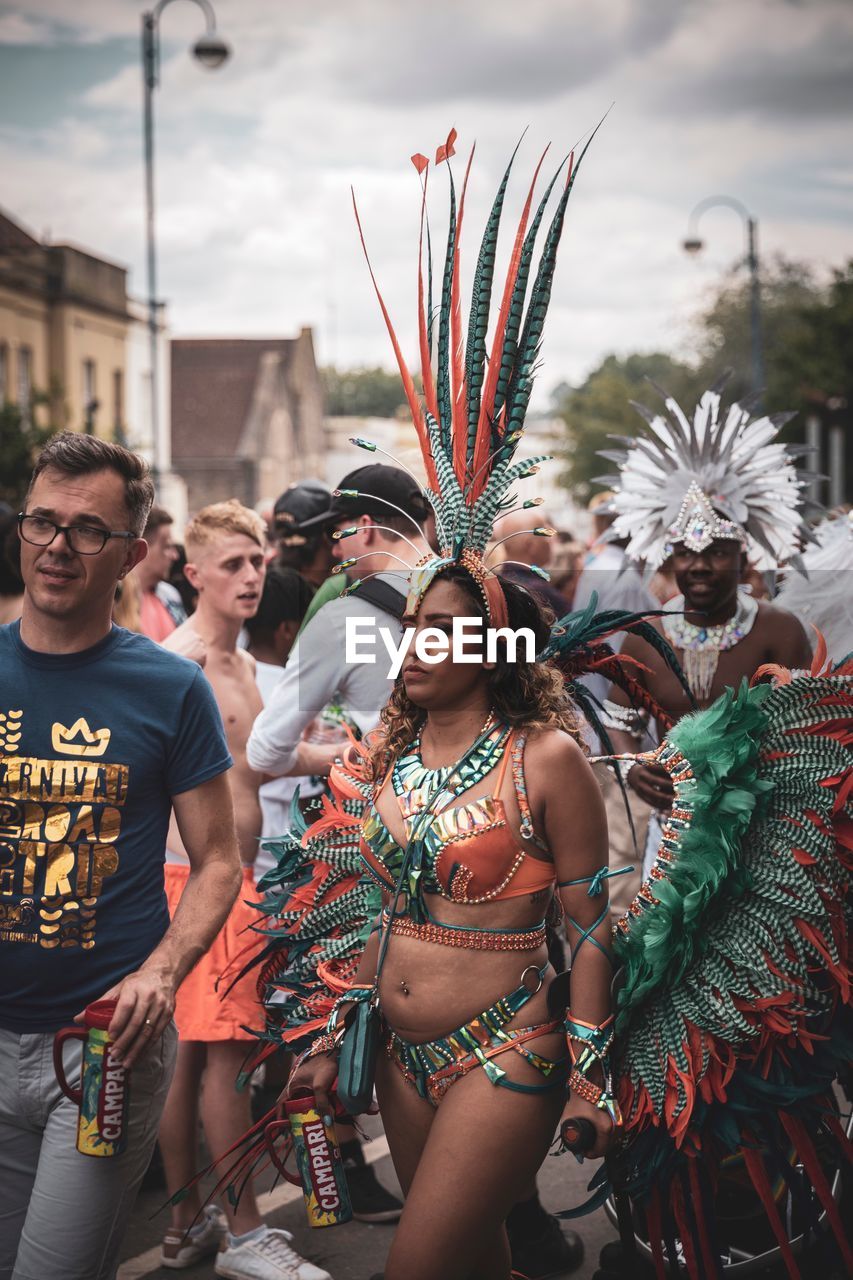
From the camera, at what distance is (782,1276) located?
4203mm

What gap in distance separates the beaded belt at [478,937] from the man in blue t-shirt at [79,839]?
1.53ft

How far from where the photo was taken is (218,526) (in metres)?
5.05

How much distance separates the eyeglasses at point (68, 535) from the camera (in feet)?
9.72

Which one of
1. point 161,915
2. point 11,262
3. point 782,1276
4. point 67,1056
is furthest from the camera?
point 11,262

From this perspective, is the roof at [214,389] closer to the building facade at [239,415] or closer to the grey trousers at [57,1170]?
the building facade at [239,415]

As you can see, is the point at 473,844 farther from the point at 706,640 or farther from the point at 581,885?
the point at 706,640

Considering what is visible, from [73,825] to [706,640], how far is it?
2904 mm

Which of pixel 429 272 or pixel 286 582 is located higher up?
pixel 429 272

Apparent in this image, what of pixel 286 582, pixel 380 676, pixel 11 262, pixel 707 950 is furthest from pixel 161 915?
pixel 11 262

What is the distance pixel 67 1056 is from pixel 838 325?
3582 centimetres

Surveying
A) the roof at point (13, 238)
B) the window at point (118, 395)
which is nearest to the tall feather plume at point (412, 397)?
the roof at point (13, 238)

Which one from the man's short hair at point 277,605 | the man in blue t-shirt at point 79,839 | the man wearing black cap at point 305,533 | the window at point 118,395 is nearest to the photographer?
the man in blue t-shirt at point 79,839

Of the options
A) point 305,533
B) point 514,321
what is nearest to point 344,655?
point 514,321

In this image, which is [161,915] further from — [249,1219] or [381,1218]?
[381,1218]
